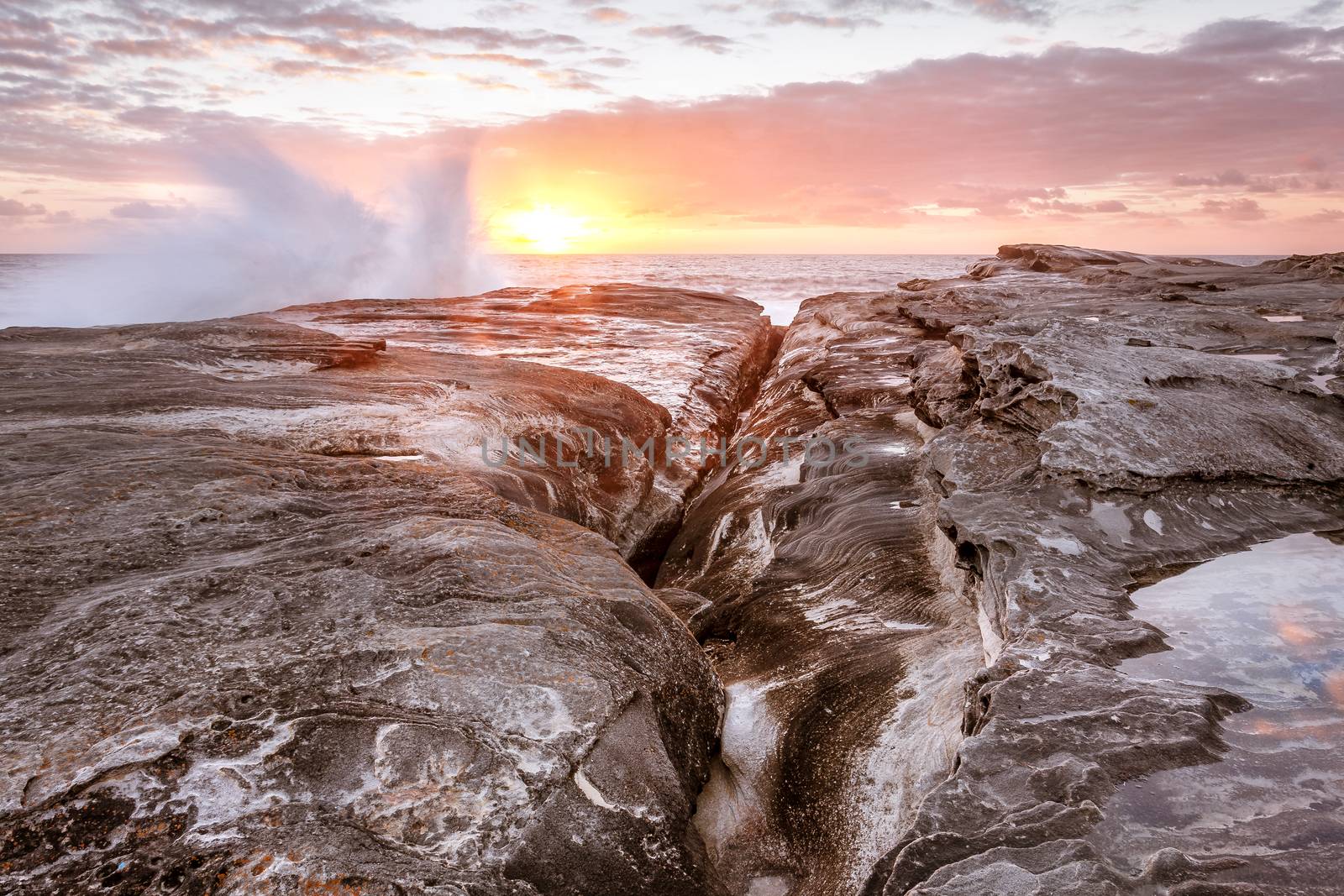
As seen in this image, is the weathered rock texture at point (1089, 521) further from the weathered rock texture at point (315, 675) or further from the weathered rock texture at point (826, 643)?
the weathered rock texture at point (315, 675)

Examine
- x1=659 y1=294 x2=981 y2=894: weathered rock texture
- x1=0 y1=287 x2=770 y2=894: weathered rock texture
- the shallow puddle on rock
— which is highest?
the shallow puddle on rock

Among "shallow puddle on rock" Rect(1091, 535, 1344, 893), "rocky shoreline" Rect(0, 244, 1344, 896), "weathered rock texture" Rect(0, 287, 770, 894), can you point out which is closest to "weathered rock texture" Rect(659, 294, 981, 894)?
"rocky shoreline" Rect(0, 244, 1344, 896)

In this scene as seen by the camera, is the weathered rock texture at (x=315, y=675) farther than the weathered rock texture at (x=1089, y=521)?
Yes

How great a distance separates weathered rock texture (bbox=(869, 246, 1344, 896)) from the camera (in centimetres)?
290

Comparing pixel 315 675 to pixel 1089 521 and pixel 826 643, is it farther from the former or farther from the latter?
pixel 1089 521

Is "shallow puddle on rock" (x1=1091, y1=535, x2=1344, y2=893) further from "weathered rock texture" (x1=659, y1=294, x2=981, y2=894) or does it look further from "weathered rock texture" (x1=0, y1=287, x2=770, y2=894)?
"weathered rock texture" (x1=0, y1=287, x2=770, y2=894)

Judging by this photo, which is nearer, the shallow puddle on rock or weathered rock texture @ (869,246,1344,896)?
the shallow puddle on rock

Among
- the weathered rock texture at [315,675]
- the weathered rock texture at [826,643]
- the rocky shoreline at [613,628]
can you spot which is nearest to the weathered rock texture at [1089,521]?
the rocky shoreline at [613,628]

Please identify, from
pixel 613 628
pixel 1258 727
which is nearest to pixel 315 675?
pixel 613 628

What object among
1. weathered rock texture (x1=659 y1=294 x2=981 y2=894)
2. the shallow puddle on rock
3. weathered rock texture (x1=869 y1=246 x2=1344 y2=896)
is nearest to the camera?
the shallow puddle on rock

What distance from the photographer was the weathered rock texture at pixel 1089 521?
9.52 ft

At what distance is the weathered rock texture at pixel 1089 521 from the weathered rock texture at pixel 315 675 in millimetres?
1609

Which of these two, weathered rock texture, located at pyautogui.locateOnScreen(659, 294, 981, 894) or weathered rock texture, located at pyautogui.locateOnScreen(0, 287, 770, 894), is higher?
weathered rock texture, located at pyautogui.locateOnScreen(0, 287, 770, 894)

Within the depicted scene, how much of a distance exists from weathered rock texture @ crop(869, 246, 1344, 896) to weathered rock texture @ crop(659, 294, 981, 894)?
58cm
